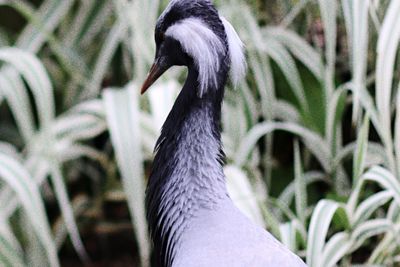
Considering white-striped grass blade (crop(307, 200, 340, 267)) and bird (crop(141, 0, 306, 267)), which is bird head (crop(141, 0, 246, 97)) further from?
white-striped grass blade (crop(307, 200, 340, 267))

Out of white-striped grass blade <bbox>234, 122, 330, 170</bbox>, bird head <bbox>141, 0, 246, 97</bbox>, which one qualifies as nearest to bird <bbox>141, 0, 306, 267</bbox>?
bird head <bbox>141, 0, 246, 97</bbox>

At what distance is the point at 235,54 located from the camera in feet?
4.50

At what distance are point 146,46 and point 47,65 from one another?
478 mm

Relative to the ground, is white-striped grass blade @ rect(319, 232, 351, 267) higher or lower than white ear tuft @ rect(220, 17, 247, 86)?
lower

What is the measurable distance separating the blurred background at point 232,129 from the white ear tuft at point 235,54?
1.12 feet

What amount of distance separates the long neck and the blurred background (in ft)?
1.04

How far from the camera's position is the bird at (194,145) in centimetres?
132

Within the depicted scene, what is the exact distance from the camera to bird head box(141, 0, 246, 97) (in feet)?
4.37

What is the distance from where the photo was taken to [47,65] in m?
2.37

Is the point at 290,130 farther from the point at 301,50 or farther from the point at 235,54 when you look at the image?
the point at 235,54

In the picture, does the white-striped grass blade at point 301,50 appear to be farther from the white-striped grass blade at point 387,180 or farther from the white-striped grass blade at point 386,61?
the white-striped grass blade at point 387,180

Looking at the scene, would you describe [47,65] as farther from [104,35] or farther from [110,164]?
[110,164]

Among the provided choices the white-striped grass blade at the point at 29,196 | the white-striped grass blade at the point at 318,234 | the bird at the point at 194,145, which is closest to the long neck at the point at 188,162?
the bird at the point at 194,145

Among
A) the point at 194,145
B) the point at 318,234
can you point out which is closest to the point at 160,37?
the point at 194,145
